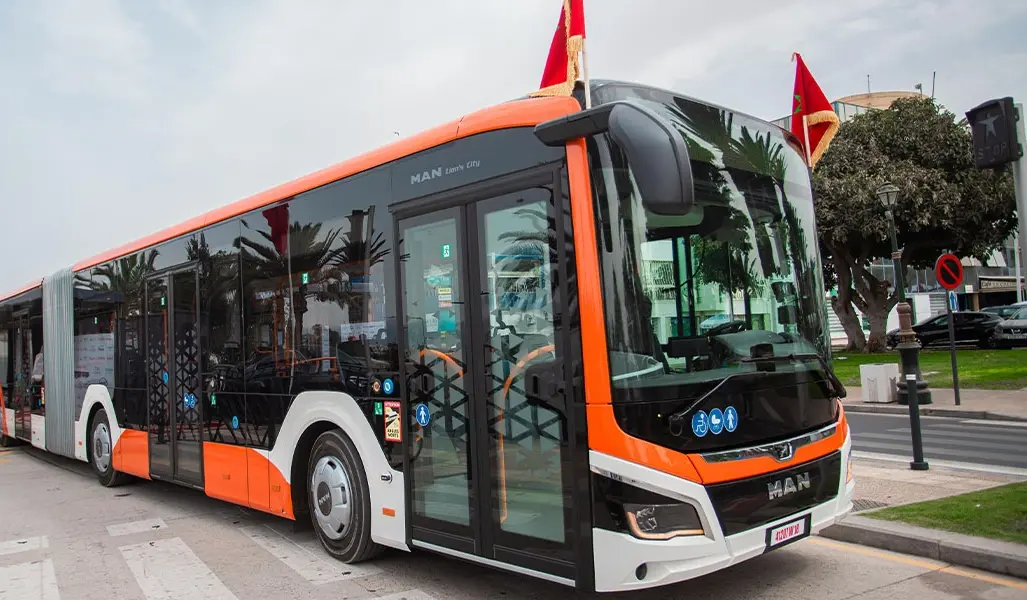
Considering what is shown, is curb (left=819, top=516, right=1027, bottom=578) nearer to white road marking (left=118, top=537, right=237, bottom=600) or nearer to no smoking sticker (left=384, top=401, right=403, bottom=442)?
no smoking sticker (left=384, top=401, right=403, bottom=442)

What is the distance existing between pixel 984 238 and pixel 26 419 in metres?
30.9

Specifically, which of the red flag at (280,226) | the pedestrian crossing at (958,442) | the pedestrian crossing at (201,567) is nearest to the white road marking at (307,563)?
the pedestrian crossing at (201,567)

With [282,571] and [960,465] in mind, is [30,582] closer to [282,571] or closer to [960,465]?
[282,571]

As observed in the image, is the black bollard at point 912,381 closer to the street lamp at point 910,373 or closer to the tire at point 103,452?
the street lamp at point 910,373

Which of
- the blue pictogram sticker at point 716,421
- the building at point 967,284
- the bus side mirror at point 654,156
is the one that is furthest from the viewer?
the building at point 967,284

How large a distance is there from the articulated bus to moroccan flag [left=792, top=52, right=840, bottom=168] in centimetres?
92

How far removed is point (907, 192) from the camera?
1086 inches

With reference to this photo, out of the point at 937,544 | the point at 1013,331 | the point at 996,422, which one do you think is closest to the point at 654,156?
the point at 937,544

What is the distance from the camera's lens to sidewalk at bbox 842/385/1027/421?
1366 cm

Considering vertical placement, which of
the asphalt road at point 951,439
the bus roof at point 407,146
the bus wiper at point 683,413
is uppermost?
the bus roof at point 407,146

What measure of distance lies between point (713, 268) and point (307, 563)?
13.1 feet

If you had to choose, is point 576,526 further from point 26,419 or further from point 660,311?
point 26,419

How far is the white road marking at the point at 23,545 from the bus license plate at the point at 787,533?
6.50m

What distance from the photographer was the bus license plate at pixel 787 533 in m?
4.27
